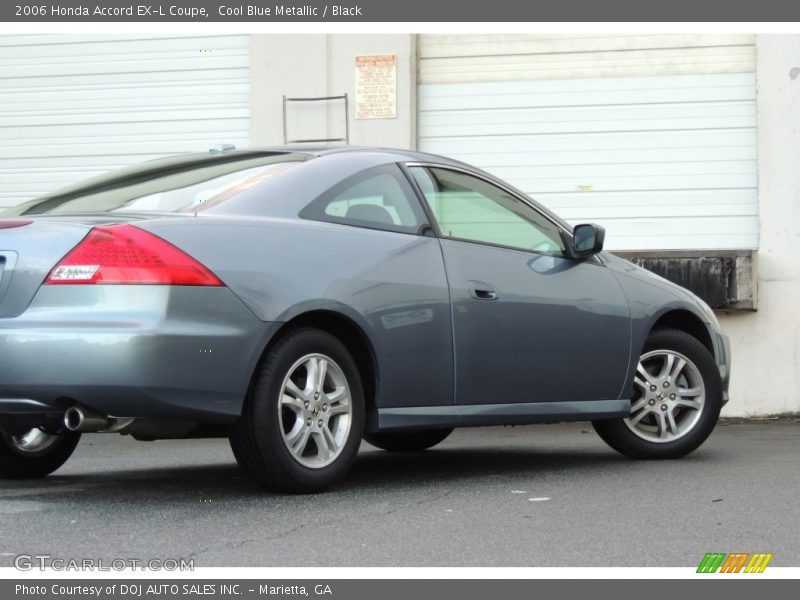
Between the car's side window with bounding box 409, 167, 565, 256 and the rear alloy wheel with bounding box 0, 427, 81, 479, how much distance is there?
77.1 inches

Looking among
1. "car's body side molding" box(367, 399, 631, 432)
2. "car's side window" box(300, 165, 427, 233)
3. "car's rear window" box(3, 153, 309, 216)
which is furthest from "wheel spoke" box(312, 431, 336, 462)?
"car's rear window" box(3, 153, 309, 216)

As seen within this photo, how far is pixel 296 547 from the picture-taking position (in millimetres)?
4328

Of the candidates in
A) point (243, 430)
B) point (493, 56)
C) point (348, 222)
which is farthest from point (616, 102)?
point (243, 430)

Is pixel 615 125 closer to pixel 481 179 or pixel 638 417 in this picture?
pixel 638 417

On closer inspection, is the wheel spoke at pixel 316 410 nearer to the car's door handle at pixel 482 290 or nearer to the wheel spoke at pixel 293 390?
the wheel spoke at pixel 293 390

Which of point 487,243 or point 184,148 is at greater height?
point 184,148

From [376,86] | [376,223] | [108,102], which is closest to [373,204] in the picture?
[376,223]

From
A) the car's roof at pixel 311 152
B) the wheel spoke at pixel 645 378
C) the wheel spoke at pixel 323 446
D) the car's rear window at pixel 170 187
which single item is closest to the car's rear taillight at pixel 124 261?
the car's rear window at pixel 170 187

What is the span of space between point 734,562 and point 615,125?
8381 mm

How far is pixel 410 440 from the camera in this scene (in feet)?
25.6

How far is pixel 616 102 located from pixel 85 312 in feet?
26.3

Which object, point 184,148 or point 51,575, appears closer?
point 51,575

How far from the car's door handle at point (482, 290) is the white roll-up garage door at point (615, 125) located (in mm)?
6040

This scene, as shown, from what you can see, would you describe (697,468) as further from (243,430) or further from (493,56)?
(493,56)
